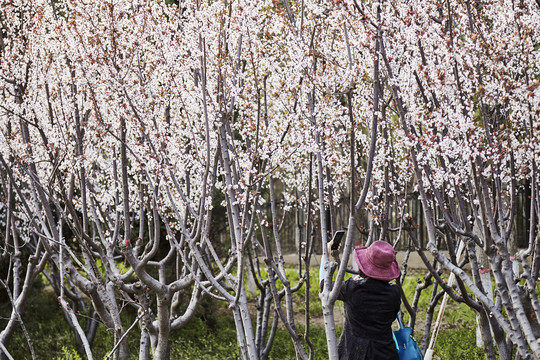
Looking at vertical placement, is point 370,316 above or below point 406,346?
above

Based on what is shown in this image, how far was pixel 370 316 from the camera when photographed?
4.08m

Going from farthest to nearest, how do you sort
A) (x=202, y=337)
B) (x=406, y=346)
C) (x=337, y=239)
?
(x=202, y=337) < (x=406, y=346) < (x=337, y=239)

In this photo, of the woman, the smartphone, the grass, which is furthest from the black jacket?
the grass

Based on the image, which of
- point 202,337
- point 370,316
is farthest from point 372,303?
point 202,337

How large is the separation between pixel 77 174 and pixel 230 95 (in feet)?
7.30

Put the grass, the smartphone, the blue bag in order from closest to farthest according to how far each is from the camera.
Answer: the smartphone, the blue bag, the grass

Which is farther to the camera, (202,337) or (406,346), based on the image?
(202,337)

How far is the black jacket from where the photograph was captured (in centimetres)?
405

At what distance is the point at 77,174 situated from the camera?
577 centimetres

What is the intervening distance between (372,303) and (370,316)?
9 cm

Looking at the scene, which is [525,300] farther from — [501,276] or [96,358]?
[96,358]

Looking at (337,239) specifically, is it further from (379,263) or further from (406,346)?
(406,346)

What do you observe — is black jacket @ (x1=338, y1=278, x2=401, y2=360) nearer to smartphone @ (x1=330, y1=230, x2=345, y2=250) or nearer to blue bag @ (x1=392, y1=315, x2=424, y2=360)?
blue bag @ (x1=392, y1=315, x2=424, y2=360)

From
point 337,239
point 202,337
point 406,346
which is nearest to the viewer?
point 337,239
